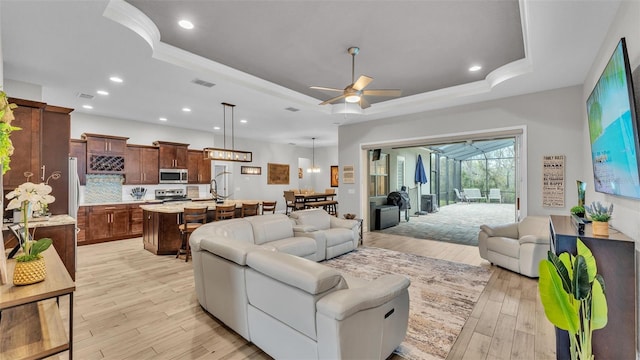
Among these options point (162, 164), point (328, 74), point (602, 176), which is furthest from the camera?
point (162, 164)

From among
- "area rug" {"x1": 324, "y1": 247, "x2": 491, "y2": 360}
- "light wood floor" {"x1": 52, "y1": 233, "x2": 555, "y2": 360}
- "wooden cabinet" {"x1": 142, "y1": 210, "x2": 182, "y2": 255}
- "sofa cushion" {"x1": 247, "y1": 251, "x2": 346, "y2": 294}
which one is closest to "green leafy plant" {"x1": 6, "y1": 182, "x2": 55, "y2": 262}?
"light wood floor" {"x1": 52, "y1": 233, "x2": 555, "y2": 360}

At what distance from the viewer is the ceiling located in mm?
2592

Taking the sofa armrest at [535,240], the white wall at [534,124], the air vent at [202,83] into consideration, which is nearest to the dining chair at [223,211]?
the air vent at [202,83]

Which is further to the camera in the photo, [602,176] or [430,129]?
[430,129]

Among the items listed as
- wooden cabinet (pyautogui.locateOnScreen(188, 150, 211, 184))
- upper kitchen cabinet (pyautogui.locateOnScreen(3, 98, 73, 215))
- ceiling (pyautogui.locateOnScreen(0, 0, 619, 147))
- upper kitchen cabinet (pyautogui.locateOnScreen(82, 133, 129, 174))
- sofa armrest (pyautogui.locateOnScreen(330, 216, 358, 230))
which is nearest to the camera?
ceiling (pyautogui.locateOnScreen(0, 0, 619, 147))

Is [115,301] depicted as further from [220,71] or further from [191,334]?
[220,71]

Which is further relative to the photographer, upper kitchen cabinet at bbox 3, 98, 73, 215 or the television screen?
upper kitchen cabinet at bbox 3, 98, 73, 215

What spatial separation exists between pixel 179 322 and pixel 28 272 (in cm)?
141

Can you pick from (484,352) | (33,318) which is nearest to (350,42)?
(484,352)

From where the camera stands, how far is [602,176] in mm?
2449

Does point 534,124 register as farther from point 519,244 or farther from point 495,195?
point 495,195

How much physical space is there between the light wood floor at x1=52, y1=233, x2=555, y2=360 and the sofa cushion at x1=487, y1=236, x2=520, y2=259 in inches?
11.9

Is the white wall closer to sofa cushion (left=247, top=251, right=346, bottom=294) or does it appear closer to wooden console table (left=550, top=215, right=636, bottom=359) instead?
A: wooden console table (left=550, top=215, right=636, bottom=359)

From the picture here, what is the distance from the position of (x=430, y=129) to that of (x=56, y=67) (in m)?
6.23
